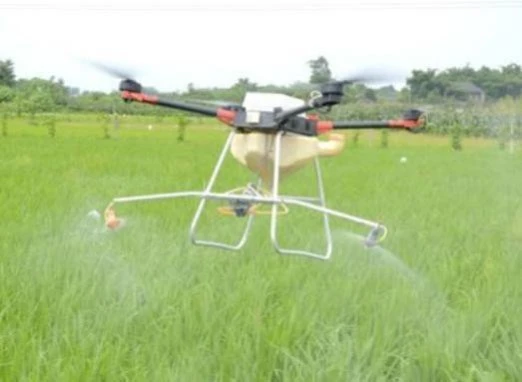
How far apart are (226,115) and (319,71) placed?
208 millimetres

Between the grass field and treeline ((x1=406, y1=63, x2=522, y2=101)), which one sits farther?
treeline ((x1=406, y1=63, x2=522, y2=101))

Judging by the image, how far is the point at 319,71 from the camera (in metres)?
1.60

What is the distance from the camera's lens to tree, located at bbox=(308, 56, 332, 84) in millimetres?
1545

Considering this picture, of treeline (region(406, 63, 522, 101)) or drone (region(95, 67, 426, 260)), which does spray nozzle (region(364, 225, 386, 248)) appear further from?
treeline (region(406, 63, 522, 101))

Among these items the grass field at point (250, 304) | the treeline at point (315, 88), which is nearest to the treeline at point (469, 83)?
the treeline at point (315, 88)

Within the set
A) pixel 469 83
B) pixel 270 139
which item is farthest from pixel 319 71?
pixel 469 83

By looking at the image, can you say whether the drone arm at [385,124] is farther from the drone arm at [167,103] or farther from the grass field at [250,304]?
the grass field at [250,304]

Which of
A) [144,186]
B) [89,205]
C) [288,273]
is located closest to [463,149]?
[144,186]

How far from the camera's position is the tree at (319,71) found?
1.54m

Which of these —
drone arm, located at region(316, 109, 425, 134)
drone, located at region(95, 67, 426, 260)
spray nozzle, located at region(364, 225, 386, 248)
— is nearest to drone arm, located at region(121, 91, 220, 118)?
drone, located at region(95, 67, 426, 260)

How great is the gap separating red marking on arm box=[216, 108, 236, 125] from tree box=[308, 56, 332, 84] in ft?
0.56

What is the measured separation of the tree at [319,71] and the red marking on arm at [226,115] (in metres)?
0.17

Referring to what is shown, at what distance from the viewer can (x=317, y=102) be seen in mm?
1381

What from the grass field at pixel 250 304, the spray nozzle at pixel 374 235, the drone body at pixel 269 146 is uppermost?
the drone body at pixel 269 146
